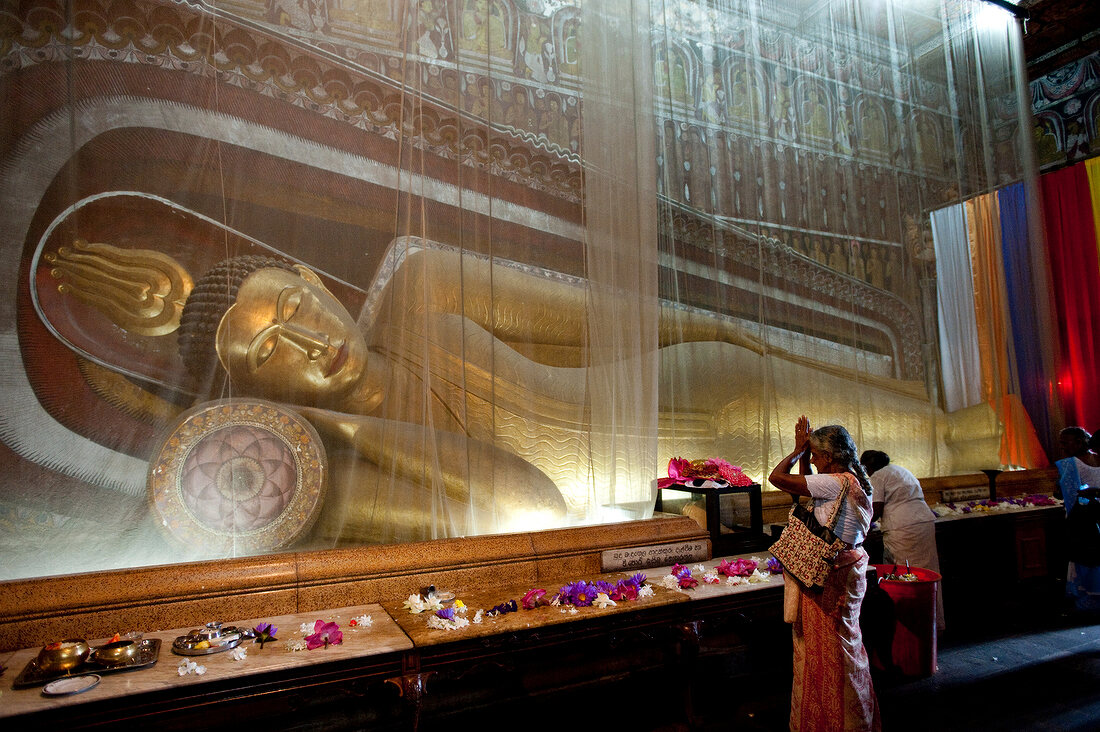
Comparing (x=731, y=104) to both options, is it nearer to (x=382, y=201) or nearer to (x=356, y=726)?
(x=382, y=201)

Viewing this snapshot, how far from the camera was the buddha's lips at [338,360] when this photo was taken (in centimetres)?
319

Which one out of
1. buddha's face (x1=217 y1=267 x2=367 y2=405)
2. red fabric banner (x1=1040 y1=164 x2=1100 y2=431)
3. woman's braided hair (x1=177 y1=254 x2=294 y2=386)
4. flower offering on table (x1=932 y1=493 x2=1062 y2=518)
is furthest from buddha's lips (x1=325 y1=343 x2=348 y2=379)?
red fabric banner (x1=1040 y1=164 x2=1100 y2=431)

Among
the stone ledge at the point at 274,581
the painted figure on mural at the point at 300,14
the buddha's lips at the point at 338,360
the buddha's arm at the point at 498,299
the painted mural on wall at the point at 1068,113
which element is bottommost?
the stone ledge at the point at 274,581

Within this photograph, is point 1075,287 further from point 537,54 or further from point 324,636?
point 324,636

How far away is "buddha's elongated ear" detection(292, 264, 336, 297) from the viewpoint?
321cm

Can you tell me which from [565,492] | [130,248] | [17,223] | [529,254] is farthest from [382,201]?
[565,492]

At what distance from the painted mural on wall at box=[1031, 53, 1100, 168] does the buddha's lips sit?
6.84 metres

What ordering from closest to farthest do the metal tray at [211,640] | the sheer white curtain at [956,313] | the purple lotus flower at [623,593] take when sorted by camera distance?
the metal tray at [211,640]
the purple lotus flower at [623,593]
the sheer white curtain at [956,313]

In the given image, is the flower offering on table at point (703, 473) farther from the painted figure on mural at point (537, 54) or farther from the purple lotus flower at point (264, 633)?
the painted figure on mural at point (537, 54)

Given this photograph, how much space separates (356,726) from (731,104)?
4.48 m

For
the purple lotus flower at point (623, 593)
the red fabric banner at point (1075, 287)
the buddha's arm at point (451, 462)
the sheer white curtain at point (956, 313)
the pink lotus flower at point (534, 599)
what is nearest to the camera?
the pink lotus flower at point (534, 599)

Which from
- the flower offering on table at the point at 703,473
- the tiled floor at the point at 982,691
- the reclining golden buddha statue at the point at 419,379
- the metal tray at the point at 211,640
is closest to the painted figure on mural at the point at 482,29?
the reclining golden buddha statue at the point at 419,379

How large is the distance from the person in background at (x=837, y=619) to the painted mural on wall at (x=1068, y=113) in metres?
6.04

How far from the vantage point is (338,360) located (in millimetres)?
3203
